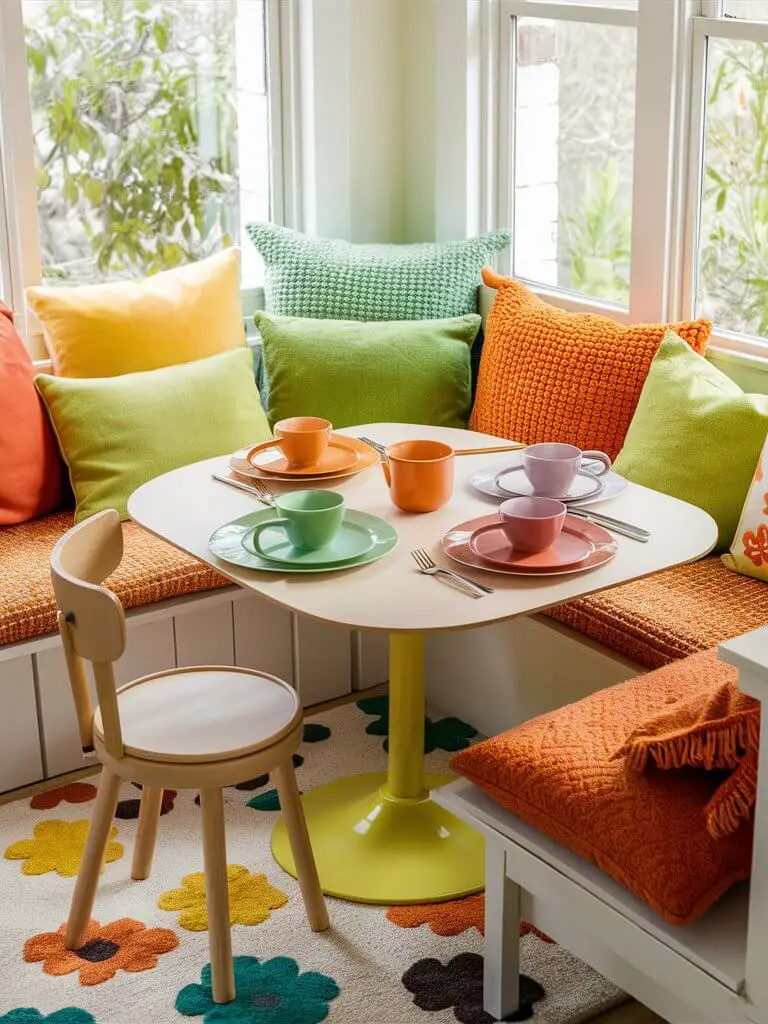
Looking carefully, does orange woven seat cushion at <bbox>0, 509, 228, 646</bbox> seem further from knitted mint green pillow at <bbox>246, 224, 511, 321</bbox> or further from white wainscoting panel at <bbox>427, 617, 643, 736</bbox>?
knitted mint green pillow at <bbox>246, 224, 511, 321</bbox>

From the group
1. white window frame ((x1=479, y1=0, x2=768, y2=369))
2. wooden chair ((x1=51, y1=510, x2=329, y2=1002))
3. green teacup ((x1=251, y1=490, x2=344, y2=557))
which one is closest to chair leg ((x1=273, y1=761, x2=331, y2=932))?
wooden chair ((x1=51, y1=510, x2=329, y2=1002))

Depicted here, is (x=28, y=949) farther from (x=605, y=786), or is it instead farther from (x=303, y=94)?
(x=303, y=94)

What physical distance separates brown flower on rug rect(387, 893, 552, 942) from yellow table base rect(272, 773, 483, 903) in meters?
0.01

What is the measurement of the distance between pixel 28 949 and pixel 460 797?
78 centimetres

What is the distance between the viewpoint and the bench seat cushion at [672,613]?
2.26 metres

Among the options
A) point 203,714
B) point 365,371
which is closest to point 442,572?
point 203,714

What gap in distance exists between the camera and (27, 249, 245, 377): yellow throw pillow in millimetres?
2973

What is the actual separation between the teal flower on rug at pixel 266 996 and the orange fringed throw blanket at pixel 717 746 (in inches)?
26.2

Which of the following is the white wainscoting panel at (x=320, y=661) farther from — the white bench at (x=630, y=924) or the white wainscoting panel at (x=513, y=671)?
the white bench at (x=630, y=924)

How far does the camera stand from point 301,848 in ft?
6.75

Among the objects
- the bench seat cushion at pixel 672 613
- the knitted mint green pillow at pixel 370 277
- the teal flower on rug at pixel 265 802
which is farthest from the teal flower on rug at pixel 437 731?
the knitted mint green pillow at pixel 370 277

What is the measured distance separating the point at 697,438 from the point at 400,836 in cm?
96

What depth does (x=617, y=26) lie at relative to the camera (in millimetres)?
2994

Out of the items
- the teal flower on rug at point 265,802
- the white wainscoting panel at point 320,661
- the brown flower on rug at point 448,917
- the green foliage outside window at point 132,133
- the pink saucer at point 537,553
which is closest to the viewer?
the pink saucer at point 537,553
